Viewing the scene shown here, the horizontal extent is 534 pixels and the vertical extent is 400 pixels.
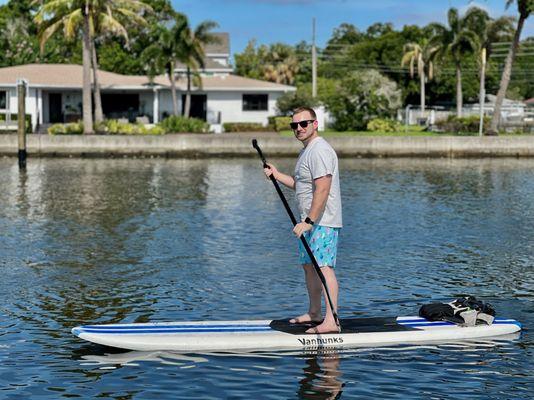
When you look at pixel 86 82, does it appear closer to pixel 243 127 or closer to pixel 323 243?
pixel 243 127

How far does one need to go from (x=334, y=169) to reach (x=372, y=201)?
16.8 metres

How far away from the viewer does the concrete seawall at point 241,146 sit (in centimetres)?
4509

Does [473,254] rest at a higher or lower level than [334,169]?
lower

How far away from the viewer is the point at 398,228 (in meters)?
20.7

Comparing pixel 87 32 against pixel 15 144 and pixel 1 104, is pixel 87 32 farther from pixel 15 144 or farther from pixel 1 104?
pixel 1 104

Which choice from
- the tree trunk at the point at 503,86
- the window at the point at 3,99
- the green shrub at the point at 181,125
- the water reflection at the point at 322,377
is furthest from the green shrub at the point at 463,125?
the water reflection at the point at 322,377

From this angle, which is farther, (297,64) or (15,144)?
(297,64)

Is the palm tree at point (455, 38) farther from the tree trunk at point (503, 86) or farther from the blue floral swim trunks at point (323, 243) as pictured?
the blue floral swim trunks at point (323, 243)

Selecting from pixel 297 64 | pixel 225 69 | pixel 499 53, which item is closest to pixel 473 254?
pixel 225 69

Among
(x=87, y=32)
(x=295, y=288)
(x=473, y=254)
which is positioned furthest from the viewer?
(x=87, y=32)

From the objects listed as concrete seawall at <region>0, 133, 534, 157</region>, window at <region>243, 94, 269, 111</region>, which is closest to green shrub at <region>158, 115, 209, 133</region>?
concrete seawall at <region>0, 133, 534, 157</region>

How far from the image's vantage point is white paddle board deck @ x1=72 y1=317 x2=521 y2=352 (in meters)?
10.1

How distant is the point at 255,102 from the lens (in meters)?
64.9

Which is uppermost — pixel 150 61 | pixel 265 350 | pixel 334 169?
pixel 150 61
